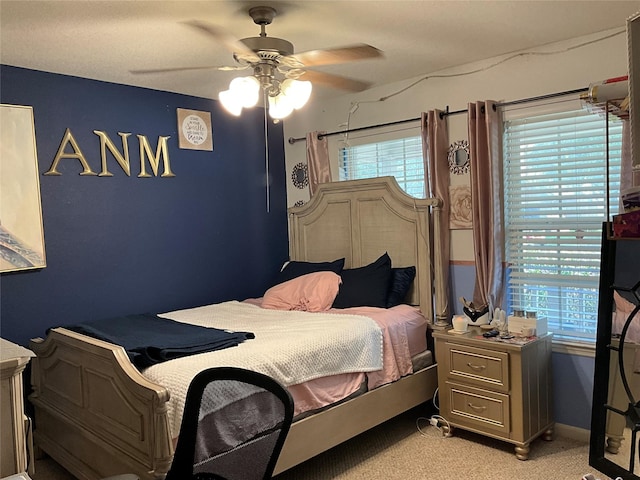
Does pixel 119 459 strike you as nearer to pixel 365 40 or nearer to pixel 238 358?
pixel 238 358

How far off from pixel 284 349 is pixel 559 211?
6.30 ft

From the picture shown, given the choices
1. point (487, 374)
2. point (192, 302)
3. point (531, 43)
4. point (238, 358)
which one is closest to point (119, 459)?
point (238, 358)

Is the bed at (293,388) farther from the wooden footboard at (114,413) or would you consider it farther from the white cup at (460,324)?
the white cup at (460,324)

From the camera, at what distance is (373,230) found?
13.3 ft

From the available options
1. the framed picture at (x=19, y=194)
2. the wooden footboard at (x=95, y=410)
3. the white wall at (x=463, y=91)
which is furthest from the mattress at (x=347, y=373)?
the framed picture at (x=19, y=194)

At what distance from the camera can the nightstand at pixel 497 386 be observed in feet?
9.93

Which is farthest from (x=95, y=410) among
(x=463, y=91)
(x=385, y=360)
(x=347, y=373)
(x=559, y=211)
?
(x=463, y=91)

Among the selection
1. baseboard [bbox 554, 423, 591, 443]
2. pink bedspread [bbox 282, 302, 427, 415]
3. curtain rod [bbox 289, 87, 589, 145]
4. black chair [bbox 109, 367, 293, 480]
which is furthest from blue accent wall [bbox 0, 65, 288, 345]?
baseboard [bbox 554, 423, 591, 443]

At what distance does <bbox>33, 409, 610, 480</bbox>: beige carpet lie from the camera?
2869 mm

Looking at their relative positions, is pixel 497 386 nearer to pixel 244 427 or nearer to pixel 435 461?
pixel 435 461

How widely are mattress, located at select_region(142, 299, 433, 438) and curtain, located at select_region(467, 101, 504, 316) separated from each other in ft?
1.82

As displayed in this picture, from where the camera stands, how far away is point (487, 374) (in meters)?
3.14

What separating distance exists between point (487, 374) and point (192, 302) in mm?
2255

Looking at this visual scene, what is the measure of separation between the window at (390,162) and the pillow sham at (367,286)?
626 mm
